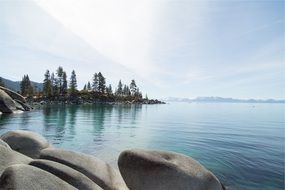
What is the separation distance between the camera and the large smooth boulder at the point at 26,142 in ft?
40.4

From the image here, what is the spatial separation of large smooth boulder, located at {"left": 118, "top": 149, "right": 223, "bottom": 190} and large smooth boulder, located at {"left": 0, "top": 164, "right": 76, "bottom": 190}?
11.7 feet

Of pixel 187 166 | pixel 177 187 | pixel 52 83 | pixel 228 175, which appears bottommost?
pixel 228 175

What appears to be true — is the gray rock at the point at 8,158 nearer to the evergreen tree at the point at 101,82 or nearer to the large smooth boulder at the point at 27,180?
the large smooth boulder at the point at 27,180

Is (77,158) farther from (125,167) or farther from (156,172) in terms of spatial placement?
(156,172)

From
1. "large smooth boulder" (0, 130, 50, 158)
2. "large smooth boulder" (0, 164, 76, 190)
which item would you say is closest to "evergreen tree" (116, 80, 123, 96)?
"large smooth boulder" (0, 130, 50, 158)

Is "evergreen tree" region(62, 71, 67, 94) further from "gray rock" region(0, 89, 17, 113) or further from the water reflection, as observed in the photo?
the water reflection

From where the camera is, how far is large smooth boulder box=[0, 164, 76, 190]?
19.6 ft

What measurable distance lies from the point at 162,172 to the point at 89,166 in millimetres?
2674

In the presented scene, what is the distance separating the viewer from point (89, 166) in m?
9.36

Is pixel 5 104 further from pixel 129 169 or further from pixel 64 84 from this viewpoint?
pixel 64 84

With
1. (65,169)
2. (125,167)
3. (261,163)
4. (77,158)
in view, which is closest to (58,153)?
(77,158)

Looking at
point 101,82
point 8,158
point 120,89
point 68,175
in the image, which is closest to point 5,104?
point 8,158

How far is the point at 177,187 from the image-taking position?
9.20m

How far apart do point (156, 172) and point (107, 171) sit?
193cm
